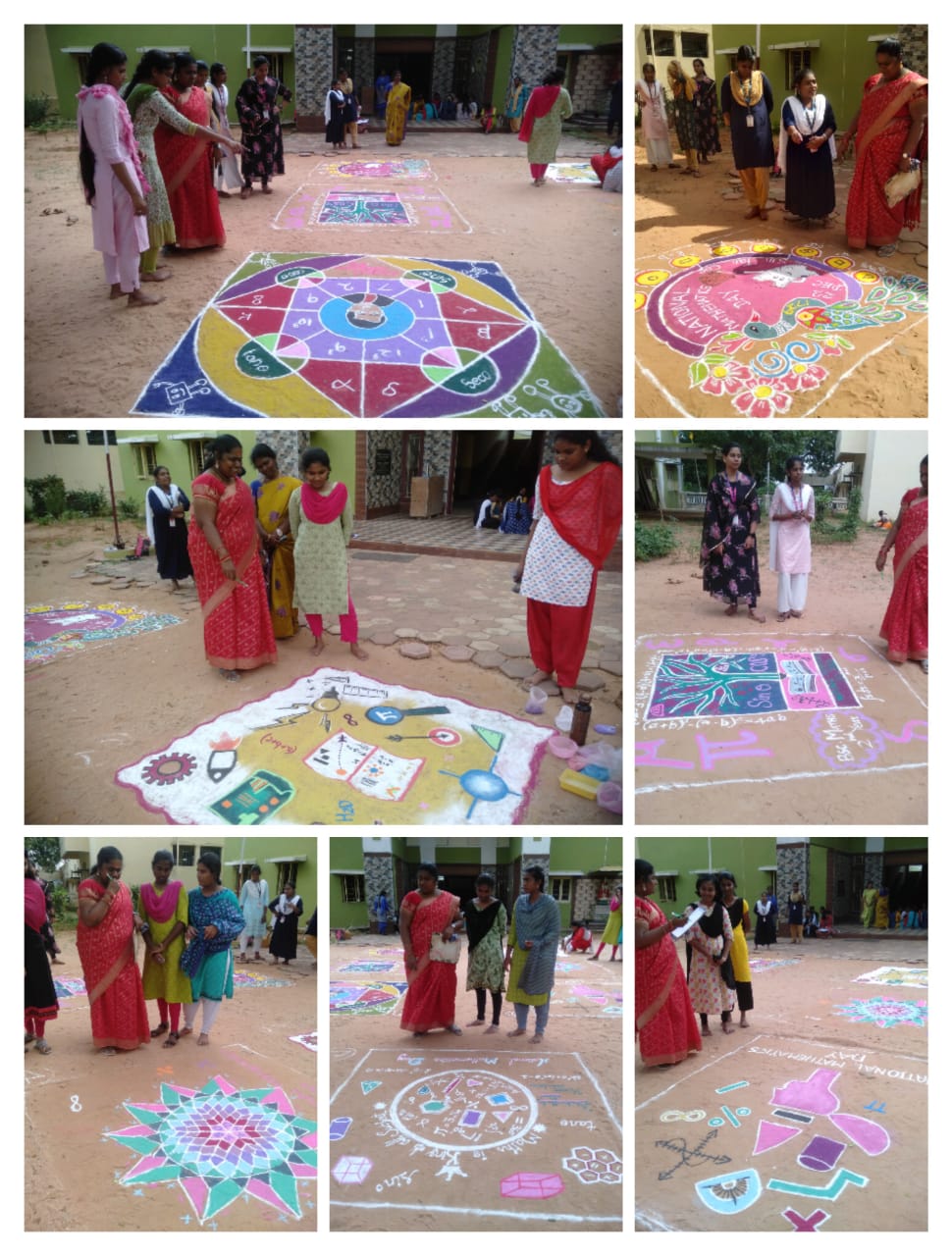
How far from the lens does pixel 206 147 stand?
546 centimetres

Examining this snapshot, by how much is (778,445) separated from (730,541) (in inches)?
90.6

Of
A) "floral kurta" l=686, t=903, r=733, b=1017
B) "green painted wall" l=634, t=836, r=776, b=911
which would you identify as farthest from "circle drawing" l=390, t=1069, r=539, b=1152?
"green painted wall" l=634, t=836, r=776, b=911

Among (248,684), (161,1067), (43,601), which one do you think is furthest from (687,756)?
(43,601)

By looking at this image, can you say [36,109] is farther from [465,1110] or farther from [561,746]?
[465,1110]

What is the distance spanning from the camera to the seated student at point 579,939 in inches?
335

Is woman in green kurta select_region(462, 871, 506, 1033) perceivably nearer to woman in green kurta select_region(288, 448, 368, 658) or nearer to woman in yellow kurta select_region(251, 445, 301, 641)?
woman in green kurta select_region(288, 448, 368, 658)

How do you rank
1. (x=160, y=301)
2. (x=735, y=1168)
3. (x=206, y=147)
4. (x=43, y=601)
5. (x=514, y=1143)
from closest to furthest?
(x=735, y=1168) < (x=514, y=1143) < (x=160, y=301) < (x=206, y=147) < (x=43, y=601)

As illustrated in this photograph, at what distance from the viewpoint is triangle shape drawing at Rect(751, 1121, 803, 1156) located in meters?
3.53

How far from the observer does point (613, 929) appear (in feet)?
24.1

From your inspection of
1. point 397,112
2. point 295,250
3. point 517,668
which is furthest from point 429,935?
point 397,112

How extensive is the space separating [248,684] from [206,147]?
3098mm

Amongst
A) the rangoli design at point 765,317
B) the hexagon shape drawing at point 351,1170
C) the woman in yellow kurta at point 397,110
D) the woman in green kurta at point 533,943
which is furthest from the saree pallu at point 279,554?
the woman in yellow kurta at point 397,110

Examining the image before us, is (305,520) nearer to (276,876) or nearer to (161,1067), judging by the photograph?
(161,1067)

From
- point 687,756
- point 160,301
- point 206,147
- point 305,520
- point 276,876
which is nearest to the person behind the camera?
point 687,756
